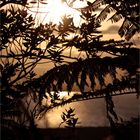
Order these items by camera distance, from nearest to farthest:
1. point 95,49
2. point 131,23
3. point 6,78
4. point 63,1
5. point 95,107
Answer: point 6,78 → point 95,49 → point 63,1 → point 131,23 → point 95,107

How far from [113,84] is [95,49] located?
1.87 ft

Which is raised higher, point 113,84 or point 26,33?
point 26,33

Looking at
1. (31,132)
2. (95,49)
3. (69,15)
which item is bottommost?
(31,132)

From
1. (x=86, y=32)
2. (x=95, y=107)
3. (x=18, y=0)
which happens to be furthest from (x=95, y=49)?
(x=95, y=107)

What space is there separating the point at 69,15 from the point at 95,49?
2.14 ft

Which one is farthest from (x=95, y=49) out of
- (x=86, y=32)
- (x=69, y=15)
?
(x=69, y=15)

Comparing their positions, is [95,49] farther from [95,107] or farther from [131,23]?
[95,107]

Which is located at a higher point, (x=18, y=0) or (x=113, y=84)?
(x=18, y=0)

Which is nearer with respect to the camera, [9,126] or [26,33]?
[9,126]

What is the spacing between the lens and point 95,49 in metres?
5.24

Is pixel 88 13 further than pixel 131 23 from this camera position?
No

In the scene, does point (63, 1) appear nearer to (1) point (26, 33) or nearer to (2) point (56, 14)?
(2) point (56, 14)

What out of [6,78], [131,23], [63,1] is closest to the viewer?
[6,78]

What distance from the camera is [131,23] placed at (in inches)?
260
